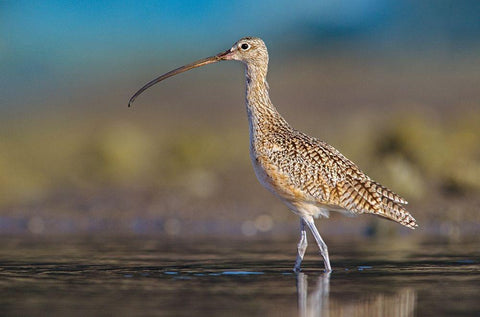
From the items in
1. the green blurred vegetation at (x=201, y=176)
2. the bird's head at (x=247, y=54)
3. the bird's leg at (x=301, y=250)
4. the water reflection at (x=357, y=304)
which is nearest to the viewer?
the water reflection at (x=357, y=304)

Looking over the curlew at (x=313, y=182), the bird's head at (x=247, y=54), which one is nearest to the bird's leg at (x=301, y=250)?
the curlew at (x=313, y=182)

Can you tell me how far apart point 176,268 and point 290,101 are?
3822 cm

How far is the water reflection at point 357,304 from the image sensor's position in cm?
876

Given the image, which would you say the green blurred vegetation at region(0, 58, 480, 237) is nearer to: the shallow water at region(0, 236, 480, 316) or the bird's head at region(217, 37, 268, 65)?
the shallow water at region(0, 236, 480, 316)

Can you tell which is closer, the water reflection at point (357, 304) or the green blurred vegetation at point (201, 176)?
the water reflection at point (357, 304)

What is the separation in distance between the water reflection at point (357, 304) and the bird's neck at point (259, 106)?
2.80m

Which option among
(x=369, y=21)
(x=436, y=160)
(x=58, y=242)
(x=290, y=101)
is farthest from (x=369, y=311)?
(x=369, y=21)

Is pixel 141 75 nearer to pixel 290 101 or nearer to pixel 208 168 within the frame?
pixel 290 101

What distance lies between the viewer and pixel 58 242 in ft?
49.1

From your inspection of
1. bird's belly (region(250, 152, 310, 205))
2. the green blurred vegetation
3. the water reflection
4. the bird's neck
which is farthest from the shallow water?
the green blurred vegetation

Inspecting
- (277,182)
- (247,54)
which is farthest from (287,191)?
(247,54)

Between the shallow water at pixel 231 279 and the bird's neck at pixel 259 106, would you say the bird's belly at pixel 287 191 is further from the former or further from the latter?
the shallow water at pixel 231 279

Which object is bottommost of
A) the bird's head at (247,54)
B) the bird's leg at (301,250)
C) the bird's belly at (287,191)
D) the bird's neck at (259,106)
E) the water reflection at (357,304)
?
the water reflection at (357,304)

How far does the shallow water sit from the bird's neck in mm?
1552
